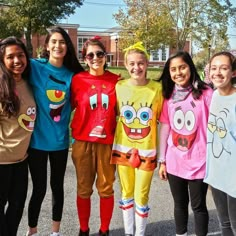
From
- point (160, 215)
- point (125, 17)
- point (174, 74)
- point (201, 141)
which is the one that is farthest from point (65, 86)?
point (125, 17)

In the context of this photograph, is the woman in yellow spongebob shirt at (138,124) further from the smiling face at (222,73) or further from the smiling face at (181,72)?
the smiling face at (222,73)

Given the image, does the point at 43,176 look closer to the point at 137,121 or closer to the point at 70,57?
the point at 137,121

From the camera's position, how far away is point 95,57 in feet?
10.3

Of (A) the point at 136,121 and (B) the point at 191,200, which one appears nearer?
(B) the point at 191,200

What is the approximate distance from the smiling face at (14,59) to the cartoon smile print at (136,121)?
0.95 metres

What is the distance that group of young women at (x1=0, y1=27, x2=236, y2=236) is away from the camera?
274 centimetres

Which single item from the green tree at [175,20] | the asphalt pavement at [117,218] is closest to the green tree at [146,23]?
the green tree at [175,20]

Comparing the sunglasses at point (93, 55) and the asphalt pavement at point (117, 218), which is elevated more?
the sunglasses at point (93, 55)

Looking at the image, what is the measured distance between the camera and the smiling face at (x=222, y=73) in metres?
2.56

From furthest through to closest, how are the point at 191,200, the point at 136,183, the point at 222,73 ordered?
the point at 136,183 < the point at 191,200 < the point at 222,73

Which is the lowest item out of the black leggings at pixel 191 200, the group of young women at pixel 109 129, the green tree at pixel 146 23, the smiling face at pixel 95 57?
the black leggings at pixel 191 200

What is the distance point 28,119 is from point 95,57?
2.65ft

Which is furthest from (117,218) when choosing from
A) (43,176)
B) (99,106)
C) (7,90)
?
(7,90)

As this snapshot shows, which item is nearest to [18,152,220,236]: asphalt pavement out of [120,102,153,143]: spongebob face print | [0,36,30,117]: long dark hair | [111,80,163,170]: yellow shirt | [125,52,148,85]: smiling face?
[111,80,163,170]: yellow shirt
